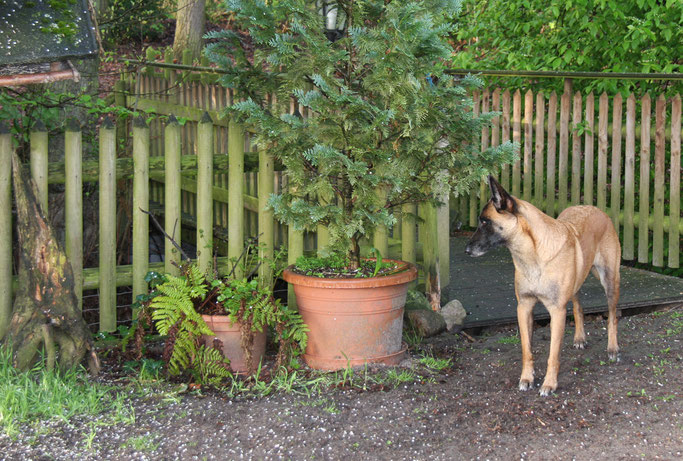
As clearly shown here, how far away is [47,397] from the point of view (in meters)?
4.76

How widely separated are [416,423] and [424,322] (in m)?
1.80

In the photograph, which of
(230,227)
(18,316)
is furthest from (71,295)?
(230,227)

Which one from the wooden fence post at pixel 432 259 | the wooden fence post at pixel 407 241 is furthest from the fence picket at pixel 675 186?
the wooden fence post at pixel 407 241

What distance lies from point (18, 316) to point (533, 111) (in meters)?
6.20

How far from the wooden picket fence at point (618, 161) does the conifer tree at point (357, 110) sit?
288 cm

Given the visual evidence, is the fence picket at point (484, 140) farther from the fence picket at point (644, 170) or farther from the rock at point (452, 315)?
the rock at point (452, 315)

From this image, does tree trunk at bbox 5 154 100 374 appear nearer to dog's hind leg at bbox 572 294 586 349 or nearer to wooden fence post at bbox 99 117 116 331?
wooden fence post at bbox 99 117 116 331

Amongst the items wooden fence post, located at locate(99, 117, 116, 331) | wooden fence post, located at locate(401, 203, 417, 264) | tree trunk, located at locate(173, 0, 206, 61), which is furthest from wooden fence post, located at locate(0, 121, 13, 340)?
tree trunk, located at locate(173, 0, 206, 61)

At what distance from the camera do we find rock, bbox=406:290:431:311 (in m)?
6.36

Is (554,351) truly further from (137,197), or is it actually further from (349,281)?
(137,197)

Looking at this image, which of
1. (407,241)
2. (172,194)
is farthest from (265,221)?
(407,241)

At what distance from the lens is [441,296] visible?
6574 mm

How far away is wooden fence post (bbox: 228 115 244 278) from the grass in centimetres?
143

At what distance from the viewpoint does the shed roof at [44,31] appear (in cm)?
434
